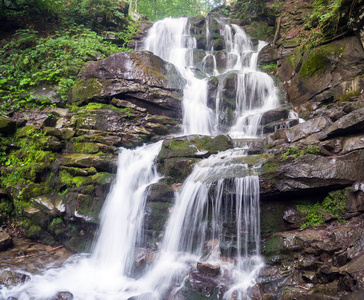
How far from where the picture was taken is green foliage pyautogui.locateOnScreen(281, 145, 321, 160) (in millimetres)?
5277

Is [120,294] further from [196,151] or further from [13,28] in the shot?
[13,28]

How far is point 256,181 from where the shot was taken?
201 inches

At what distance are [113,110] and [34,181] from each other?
3680 millimetres

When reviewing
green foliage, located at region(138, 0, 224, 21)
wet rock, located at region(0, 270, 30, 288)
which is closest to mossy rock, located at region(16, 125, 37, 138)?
wet rock, located at region(0, 270, 30, 288)

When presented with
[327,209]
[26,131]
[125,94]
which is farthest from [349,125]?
[26,131]

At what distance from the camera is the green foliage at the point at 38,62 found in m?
10.2

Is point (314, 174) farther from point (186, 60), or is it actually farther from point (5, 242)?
point (186, 60)

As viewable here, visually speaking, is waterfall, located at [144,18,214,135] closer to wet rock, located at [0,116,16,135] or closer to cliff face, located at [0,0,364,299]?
cliff face, located at [0,0,364,299]

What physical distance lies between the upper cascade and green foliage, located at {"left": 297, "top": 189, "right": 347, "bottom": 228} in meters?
4.85

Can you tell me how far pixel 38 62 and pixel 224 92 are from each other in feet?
30.9

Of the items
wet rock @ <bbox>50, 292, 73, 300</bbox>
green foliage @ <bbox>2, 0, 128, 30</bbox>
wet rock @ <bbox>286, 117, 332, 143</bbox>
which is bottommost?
wet rock @ <bbox>50, 292, 73, 300</bbox>

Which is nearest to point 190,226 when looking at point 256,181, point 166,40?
point 256,181

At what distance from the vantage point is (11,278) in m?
4.92

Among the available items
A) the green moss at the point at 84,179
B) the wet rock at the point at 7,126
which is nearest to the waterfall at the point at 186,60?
the green moss at the point at 84,179
